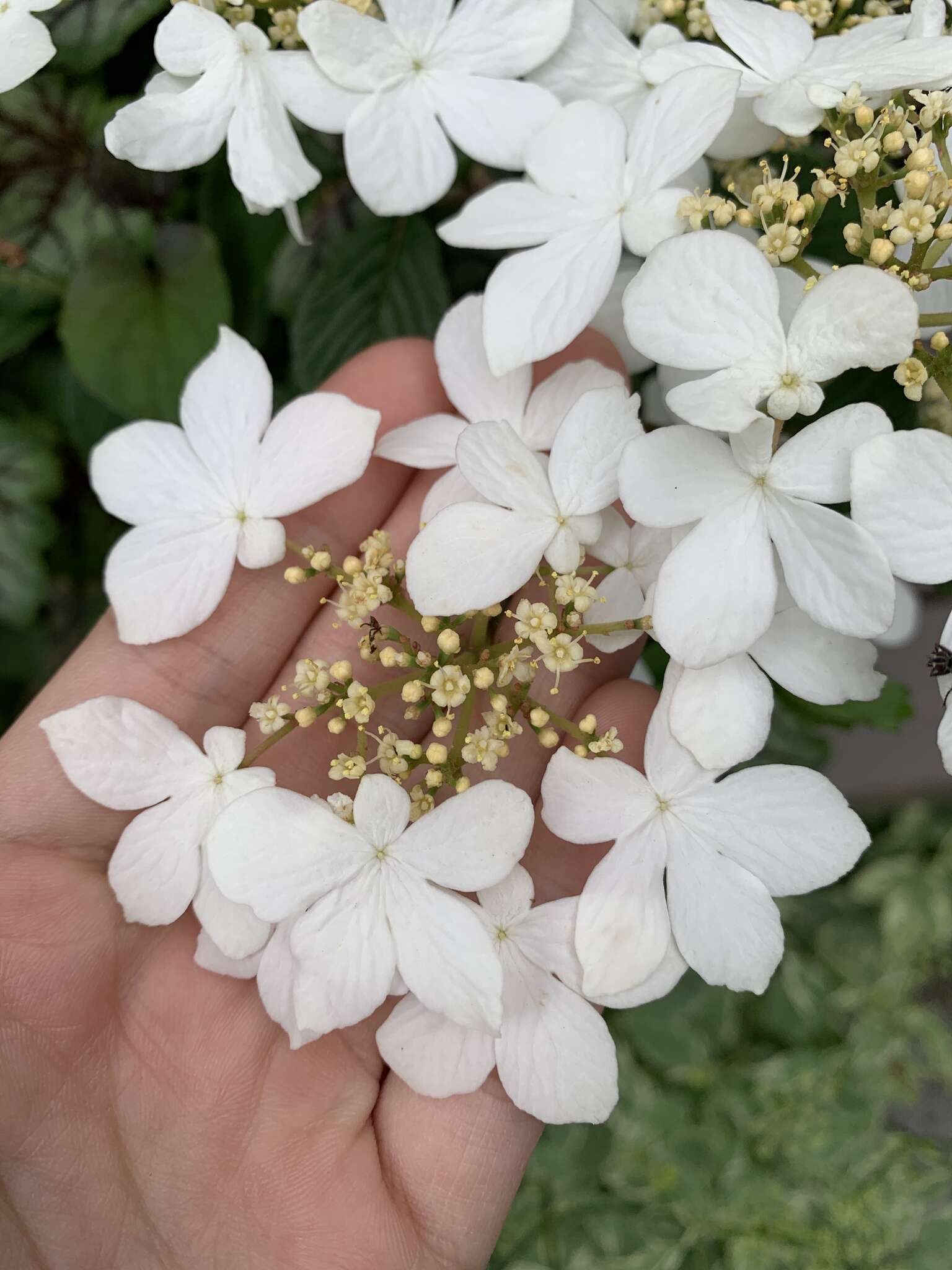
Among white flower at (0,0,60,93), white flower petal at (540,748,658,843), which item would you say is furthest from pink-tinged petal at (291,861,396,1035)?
white flower at (0,0,60,93)

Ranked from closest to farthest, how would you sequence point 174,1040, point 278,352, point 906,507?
point 906,507 < point 174,1040 < point 278,352

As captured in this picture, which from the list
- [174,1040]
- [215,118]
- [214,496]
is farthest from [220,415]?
[174,1040]

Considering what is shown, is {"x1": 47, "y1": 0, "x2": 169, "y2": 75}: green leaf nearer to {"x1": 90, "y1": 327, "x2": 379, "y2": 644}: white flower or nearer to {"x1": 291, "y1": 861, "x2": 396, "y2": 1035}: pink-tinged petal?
{"x1": 90, "y1": 327, "x2": 379, "y2": 644}: white flower

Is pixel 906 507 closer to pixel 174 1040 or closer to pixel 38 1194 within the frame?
pixel 174 1040

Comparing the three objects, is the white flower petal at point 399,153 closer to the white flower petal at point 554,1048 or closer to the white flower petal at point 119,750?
the white flower petal at point 119,750

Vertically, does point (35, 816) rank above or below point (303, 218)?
below

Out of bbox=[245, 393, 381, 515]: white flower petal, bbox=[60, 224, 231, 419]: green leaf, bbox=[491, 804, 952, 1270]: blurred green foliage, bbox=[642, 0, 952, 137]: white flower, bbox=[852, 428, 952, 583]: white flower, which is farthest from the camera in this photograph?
bbox=[491, 804, 952, 1270]: blurred green foliage

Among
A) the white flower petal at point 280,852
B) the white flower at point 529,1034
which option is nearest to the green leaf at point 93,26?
the white flower petal at point 280,852
